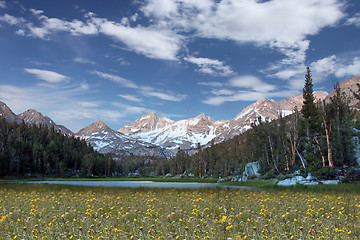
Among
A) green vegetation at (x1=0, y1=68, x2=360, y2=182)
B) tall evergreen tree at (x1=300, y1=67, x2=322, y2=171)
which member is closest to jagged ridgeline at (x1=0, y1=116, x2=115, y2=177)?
green vegetation at (x1=0, y1=68, x2=360, y2=182)

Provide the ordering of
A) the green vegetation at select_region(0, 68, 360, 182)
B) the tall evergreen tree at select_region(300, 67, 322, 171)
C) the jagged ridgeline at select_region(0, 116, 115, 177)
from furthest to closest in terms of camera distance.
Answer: the jagged ridgeline at select_region(0, 116, 115, 177) → the tall evergreen tree at select_region(300, 67, 322, 171) → the green vegetation at select_region(0, 68, 360, 182)

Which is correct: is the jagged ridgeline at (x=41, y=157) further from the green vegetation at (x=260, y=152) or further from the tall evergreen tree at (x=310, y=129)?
the tall evergreen tree at (x=310, y=129)

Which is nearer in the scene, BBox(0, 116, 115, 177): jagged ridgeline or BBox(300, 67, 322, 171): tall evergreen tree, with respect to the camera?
BBox(300, 67, 322, 171): tall evergreen tree

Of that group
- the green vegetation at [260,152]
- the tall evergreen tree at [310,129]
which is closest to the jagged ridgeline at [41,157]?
the green vegetation at [260,152]

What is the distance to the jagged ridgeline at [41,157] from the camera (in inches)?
4759

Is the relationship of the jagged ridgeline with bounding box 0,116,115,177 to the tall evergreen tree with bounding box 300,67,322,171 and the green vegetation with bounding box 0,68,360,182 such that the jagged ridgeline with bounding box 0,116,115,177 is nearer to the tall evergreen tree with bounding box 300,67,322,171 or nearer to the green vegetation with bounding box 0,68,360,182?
the green vegetation with bounding box 0,68,360,182

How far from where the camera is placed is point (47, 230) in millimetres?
8695

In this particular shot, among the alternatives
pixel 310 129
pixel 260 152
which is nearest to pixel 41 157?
pixel 260 152

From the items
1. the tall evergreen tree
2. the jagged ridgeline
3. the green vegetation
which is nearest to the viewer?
the green vegetation

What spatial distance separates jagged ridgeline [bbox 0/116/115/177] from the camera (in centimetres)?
12088

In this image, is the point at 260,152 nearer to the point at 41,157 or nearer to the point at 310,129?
the point at 310,129

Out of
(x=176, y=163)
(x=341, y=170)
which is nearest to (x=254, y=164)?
(x=341, y=170)

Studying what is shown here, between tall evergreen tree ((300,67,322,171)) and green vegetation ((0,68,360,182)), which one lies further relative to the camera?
tall evergreen tree ((300,67,322,171))

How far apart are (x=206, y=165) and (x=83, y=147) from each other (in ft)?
318
